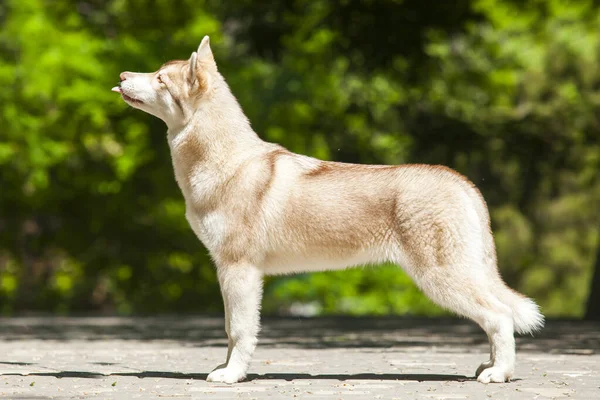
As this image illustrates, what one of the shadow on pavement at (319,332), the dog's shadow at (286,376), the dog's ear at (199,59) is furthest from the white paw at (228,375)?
the shadow on pavement at (319,332)

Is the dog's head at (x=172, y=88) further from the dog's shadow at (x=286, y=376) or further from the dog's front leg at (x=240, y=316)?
the dog's shadow at (x=286, y=376)

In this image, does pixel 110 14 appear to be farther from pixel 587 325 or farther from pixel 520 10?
pixel 587 325

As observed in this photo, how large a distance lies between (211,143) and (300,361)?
2.53m

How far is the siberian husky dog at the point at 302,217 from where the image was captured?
25.8 ft

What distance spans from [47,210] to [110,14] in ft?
21.6

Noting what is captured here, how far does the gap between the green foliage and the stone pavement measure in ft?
15.5

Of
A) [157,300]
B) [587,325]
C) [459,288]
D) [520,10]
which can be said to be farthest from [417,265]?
[157,300]

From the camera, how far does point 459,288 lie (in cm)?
779

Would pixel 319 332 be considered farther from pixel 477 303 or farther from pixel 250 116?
pixel 250 116

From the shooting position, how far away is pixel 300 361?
33.1 feet

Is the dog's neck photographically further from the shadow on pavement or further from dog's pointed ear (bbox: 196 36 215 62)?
the shadow on pavement

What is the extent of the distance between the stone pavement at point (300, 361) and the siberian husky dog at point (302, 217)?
510 millimetres

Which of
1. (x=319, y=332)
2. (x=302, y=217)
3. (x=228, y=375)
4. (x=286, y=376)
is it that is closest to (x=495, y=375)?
(x=286, y=376)

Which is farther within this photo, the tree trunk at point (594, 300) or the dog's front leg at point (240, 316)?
the tree trunk at point (594, 300)
